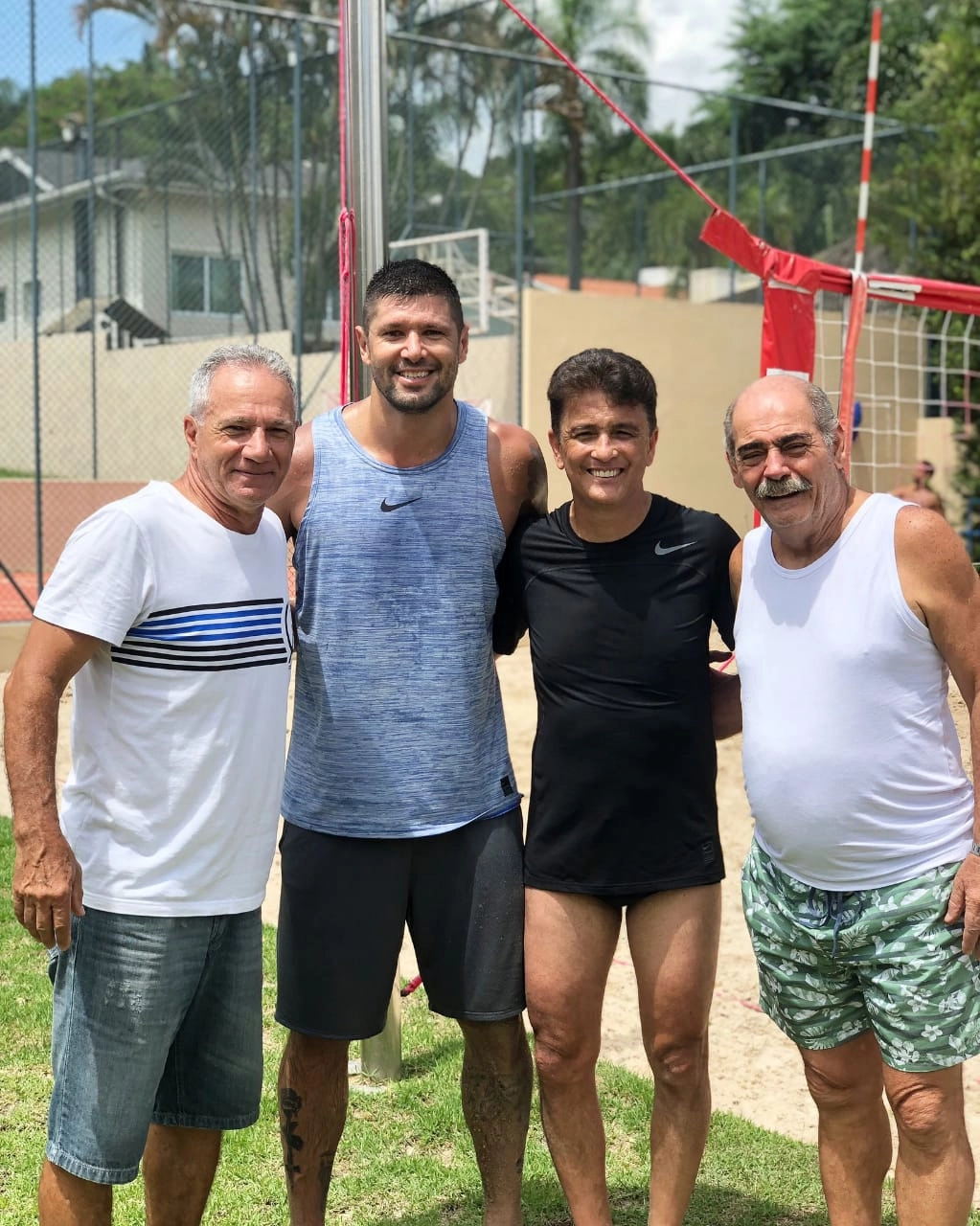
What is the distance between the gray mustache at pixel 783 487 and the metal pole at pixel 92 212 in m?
11.2

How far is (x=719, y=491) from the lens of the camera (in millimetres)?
16812

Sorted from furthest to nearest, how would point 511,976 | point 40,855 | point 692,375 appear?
point 692,375
point 511,976
point 40,855

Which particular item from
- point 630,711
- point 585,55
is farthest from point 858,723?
point 585,55

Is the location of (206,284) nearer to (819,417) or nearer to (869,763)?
(819,417)

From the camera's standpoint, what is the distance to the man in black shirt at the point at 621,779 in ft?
9.87

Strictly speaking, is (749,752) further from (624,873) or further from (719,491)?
(719,491)

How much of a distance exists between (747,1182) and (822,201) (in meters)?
19.0

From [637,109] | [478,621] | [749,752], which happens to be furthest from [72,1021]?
[637,109]

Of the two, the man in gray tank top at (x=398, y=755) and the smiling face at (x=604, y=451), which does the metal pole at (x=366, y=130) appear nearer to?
the man in gray tank top at (x=398, y=755)

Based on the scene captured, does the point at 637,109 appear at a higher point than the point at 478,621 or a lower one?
higher

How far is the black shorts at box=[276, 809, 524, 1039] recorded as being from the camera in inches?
125

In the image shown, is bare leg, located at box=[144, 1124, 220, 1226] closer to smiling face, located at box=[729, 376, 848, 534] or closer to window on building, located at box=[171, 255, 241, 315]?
smiling face, located at box=[729, 376, 848, 534]

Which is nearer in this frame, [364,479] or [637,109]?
[364,479]

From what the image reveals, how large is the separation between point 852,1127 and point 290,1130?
1230mm
